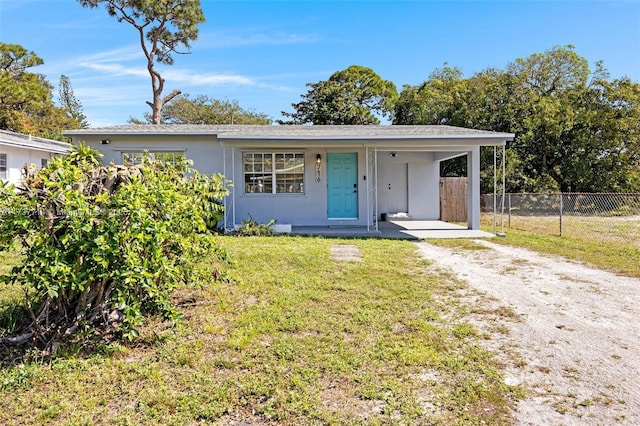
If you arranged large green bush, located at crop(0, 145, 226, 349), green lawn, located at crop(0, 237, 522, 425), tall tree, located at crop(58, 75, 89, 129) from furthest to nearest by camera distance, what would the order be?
tall tree, located at crop(58, 75, 89, 129) < large green bush, located at crop(0, 145, 226, 349) < green lawn, located at crop(0, 237, 522, 425)

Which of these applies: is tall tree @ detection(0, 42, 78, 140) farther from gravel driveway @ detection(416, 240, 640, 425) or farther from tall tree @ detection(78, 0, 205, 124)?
gravel driveway @ detection(416, 240, 640, 425)

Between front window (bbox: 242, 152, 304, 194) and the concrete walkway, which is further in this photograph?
front window (bbox: 242, 152, 304, 194)

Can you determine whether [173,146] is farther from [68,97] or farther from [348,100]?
[68,97]

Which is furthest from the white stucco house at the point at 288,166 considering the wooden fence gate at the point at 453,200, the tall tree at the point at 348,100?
the tall tree at the point at 348,100

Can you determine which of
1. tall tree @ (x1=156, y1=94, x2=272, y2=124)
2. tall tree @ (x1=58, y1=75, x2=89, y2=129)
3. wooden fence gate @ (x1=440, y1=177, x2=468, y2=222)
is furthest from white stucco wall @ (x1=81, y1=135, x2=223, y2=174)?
tall tree @ (x1=58, y1=75, x2=89, y2=129)

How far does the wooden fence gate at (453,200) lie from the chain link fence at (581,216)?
3.11 feet

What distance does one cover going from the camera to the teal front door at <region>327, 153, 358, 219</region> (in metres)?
11.8

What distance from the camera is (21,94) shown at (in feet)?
75.4

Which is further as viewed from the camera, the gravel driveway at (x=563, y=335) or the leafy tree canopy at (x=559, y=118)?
the leafy tree canopy at (x=559, y=118)

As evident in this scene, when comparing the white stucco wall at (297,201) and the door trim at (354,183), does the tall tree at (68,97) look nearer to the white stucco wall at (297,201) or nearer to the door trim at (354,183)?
the white stucco wall at (297,201)

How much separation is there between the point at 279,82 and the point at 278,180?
72.5 ft

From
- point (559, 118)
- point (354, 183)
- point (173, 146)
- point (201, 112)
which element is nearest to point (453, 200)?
point (354, 183)

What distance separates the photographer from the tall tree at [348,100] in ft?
93.8

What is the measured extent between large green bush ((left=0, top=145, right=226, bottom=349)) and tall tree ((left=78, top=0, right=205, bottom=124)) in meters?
22.0
